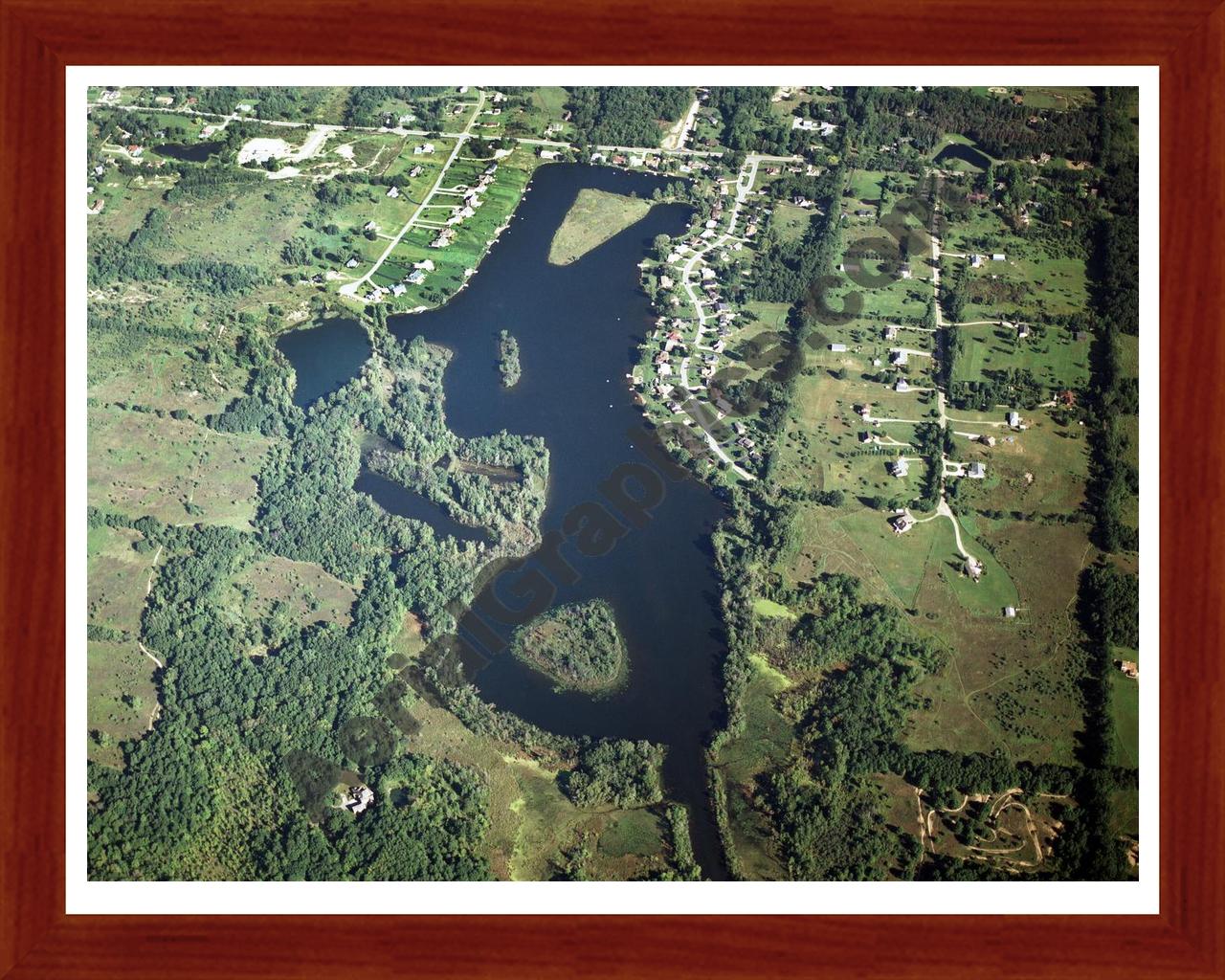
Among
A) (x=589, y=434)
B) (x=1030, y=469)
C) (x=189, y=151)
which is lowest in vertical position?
(x=1030, y=469)

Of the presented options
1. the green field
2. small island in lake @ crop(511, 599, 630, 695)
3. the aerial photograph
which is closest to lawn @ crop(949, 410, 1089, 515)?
the aerial photograph

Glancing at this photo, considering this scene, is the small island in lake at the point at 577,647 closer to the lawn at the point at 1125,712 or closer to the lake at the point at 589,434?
the lake at the point at 589,434

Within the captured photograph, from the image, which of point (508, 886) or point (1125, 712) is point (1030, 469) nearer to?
point (1125, 712)

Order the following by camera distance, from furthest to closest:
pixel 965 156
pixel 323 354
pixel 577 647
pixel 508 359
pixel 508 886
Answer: pixel 965 156
pixel 323 354
pixel 508 359
pixel 577 647
pixel 508 886

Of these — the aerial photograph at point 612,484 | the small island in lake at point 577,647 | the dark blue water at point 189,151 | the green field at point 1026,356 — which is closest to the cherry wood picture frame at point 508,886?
the aerial photograph at point 612,484

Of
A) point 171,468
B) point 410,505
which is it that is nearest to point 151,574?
point 171,468

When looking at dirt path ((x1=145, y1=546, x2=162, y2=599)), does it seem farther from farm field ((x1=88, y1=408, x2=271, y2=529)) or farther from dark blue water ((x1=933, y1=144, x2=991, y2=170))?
dark blue water ((x1=933, y1=144, x2=991, y2=170))
